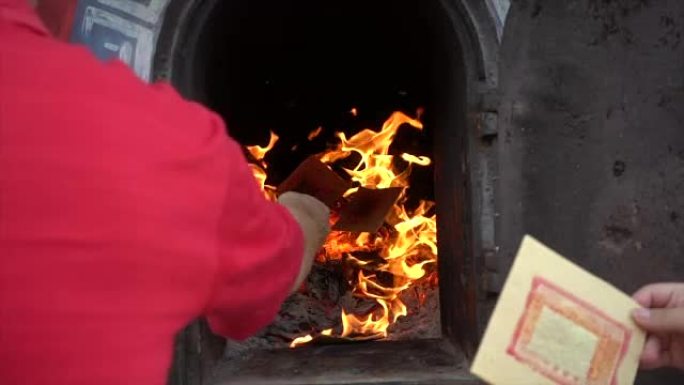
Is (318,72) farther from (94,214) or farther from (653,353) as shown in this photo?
(94,214)

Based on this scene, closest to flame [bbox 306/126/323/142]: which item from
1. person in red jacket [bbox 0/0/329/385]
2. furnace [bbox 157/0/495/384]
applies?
furnace [bbox 157/0/495/384]

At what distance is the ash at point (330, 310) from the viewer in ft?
8.08

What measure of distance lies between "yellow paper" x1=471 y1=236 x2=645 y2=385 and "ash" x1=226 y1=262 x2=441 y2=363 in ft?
3.97

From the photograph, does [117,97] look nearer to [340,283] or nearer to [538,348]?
[538,348]

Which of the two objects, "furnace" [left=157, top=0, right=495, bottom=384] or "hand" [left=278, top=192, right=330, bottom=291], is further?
"furnace" [left=157, top=0, right=495, bottom=384]

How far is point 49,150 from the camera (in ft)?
2.49

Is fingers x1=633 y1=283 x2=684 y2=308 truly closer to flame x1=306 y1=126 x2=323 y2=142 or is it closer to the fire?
the fire

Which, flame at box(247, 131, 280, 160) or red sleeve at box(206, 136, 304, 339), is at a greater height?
flame at box(247, 131, 280, 160)

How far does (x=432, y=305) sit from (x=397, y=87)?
2.86 feet

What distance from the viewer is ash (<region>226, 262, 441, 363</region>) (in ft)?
8.08

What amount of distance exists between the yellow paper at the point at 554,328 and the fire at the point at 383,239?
1289 mm

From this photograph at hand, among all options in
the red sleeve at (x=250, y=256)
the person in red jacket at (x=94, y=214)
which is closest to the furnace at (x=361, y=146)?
the red sleeve at (x=250, y=256)

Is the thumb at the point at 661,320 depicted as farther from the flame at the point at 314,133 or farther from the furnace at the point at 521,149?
the flame at the point at 314,133

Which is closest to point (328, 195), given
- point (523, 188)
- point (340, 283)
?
point (340, 283)
